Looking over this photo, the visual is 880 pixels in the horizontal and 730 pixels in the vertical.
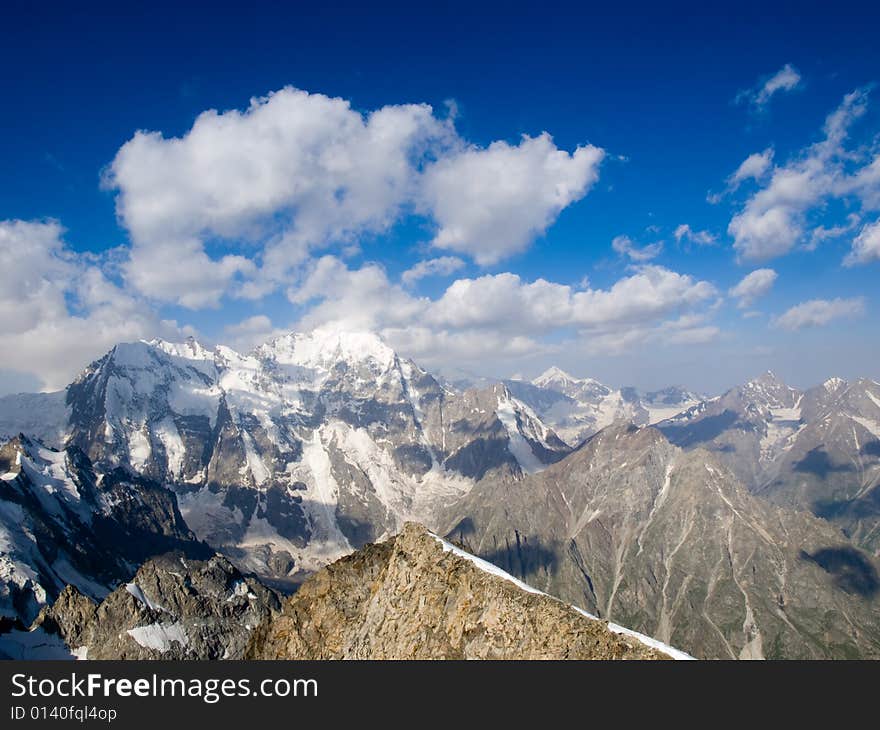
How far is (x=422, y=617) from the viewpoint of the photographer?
51375 millimetres

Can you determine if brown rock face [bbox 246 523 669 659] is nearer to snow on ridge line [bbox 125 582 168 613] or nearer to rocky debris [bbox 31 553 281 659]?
rocky debris [bbox 31 553 281 659]

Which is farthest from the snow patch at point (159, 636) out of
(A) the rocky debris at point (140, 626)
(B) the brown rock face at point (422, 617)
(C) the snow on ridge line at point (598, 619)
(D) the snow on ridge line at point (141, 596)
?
(C) the snow on ridge line at point (598, 619)

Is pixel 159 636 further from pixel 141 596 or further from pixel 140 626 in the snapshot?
pixel 141 596

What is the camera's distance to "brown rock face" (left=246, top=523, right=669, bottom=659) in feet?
141

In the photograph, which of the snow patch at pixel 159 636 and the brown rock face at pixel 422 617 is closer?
the brown rock face at pixel 422 617

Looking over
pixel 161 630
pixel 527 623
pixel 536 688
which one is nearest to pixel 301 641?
pixel 527 623

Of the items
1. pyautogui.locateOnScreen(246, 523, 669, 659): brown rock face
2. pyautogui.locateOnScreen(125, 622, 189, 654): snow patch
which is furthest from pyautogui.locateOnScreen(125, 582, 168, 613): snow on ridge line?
pyautogui.locateOnScreen(246, 523, 669, 659): brown rock face

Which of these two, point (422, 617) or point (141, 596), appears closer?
point (422, 617)

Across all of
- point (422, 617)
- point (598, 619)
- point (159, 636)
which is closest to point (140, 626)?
point (159, 636)

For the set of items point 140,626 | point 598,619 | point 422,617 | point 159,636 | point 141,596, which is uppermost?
point 598,619

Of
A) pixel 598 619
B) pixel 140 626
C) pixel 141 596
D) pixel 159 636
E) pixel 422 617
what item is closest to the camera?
pixel 598 619

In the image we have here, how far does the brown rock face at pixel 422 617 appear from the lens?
4309 centimetres

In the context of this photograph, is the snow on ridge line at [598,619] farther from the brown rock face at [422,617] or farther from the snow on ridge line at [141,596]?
the snow on ridge line at [141,596]

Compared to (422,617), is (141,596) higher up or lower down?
lower down
